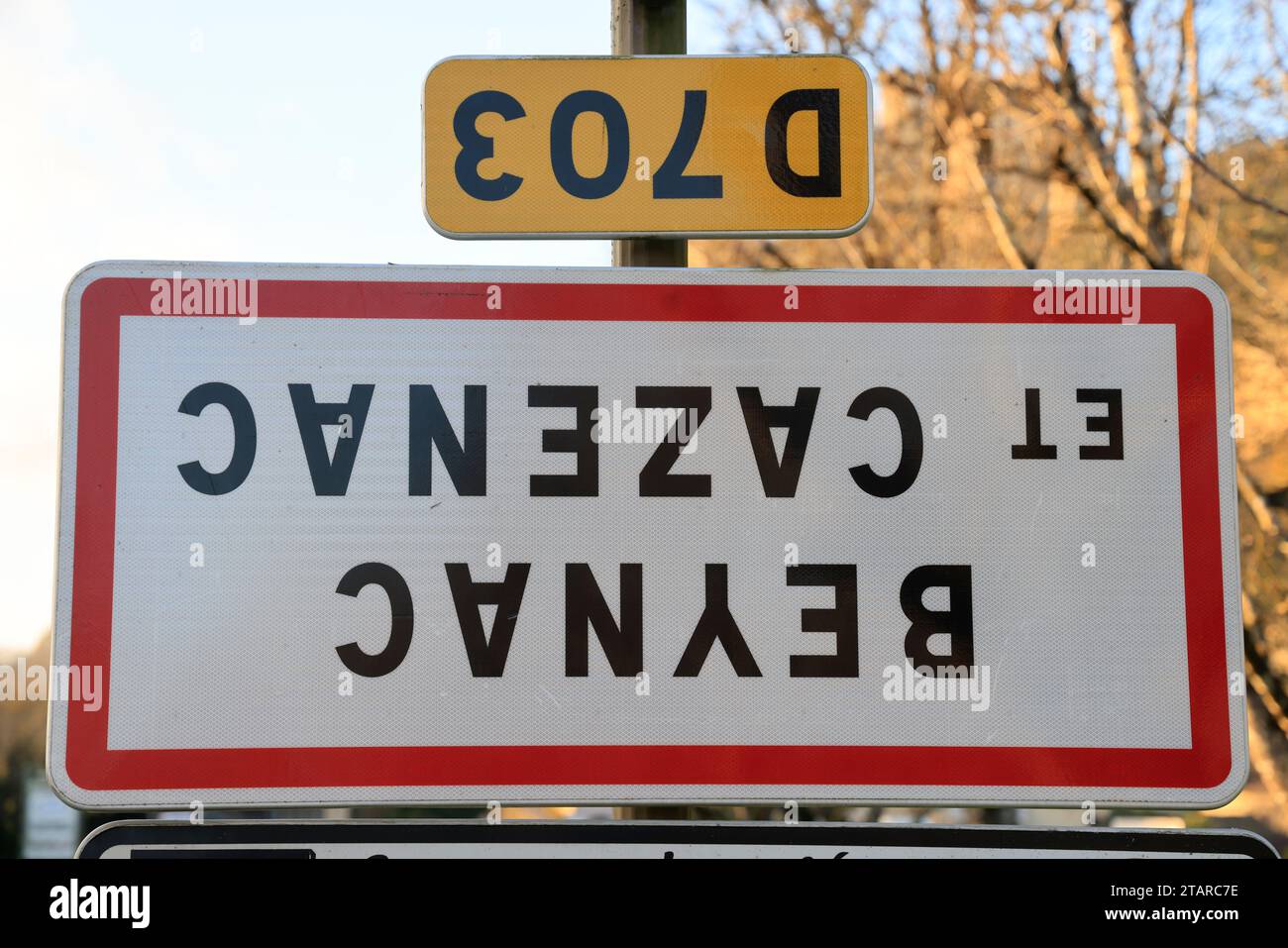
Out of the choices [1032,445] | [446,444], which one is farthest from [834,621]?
[446,444]

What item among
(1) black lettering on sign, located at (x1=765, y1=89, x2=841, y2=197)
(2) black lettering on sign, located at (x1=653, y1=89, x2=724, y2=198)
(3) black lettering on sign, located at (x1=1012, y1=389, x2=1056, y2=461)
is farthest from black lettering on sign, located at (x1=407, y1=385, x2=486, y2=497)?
(3) black lettering on sign, located at (x1=1012, y1=389, x2=1056, y2=461)

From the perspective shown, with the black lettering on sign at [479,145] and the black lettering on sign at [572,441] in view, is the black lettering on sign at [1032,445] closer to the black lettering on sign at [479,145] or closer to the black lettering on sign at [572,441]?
the black lettering on sign at [572,441]

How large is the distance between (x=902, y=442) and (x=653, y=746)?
1.95 feet

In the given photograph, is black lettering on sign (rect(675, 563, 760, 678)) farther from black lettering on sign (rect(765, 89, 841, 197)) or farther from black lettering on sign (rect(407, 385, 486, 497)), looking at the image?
black lettering on sign (rect(765, 89, 841, 197))

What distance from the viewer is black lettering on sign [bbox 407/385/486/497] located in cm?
182

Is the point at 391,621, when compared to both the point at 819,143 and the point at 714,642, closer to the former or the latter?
the point at 714,642

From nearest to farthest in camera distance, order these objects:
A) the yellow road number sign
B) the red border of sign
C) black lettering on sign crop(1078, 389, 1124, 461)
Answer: the red border of sign
black lettering on sign crop(1078, 389, 1124, 461)
the yellow road number sign

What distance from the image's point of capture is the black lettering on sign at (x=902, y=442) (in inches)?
72.4

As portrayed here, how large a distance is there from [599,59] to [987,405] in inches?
34.3

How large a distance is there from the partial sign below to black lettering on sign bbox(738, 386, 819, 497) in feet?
1.71

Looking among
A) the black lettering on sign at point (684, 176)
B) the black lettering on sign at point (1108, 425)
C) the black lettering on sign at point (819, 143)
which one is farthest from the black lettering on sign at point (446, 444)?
the black lettering on sign at point (1108, 425)

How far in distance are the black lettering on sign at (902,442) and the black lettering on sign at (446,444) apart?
1.87 ft
